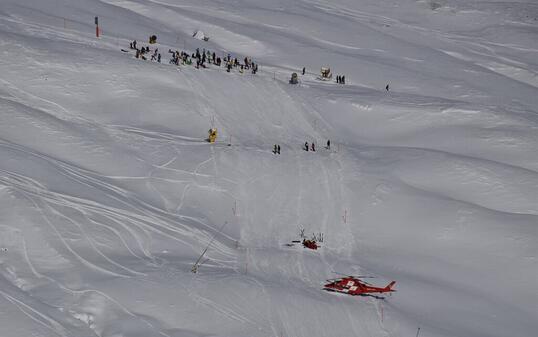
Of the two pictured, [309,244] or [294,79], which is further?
[294,79]

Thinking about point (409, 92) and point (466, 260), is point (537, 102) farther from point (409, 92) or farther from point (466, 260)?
point (466, 260)

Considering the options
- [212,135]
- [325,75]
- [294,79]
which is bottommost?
[212,135]

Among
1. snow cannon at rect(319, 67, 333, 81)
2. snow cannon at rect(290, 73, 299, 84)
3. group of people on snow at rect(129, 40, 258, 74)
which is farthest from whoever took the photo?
snow cannon at rect(319, 67, 333, 81)

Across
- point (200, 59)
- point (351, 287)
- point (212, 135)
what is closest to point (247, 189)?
point (212, 135)

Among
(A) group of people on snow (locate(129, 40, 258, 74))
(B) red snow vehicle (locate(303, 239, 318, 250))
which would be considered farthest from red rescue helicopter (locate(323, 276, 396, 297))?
(A) group of people on snow (locate(129, 40, 258, 74))

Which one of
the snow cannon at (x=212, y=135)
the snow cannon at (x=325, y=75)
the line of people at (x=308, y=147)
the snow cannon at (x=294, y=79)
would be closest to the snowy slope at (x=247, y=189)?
the line of people at (x=308, y=147)

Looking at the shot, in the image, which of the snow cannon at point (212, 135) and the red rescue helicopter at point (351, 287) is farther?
the snow cannon at point (212, 135)

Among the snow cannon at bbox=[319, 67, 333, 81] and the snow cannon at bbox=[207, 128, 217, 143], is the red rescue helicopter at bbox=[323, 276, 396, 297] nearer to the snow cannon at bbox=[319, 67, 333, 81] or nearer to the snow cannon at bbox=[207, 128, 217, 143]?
the snow cannon at bbox=[207, 128, 217, 143]

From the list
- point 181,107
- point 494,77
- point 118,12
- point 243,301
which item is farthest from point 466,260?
point 118,12

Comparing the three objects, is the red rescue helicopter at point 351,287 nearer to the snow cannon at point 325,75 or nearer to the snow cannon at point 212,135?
the snow cannon at point 212,135

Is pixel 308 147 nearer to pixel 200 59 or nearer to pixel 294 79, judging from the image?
pixel 294 79
